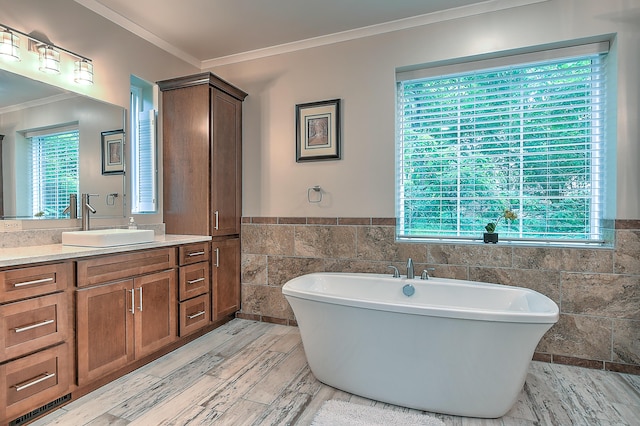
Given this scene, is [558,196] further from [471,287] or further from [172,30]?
[172,30]

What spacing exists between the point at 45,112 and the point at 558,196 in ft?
12.2

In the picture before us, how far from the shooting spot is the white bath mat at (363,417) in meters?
1.78

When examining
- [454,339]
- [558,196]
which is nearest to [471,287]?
[454,339]

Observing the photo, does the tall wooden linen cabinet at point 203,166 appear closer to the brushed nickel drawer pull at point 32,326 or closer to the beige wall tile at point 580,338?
the brushed nickel drawer pull at point 32,326

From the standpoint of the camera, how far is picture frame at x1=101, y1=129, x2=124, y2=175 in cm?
269

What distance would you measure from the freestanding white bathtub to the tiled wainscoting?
0.41m

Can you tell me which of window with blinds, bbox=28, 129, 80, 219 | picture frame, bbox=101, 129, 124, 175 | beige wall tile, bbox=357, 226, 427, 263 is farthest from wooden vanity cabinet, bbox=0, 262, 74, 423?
beige wall tile, bbox=357, 226, 427, 263

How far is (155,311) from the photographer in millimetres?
2461

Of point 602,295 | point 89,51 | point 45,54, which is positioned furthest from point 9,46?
point 602,295

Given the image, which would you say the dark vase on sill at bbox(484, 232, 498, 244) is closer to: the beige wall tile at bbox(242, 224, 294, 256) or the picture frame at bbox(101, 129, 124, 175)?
the beige wall tile at bbox(242, 224, 294, 256)

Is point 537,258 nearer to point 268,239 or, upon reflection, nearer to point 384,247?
point 384,247

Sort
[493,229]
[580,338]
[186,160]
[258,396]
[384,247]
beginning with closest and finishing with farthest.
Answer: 1. [258,396]
2. [580,338]
3. [493,229]
4. [384,247]
5. [186,160]

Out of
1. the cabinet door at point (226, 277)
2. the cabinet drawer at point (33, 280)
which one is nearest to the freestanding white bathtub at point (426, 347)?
the cabinet door at point (226, 277)

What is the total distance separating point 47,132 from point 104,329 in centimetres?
139
